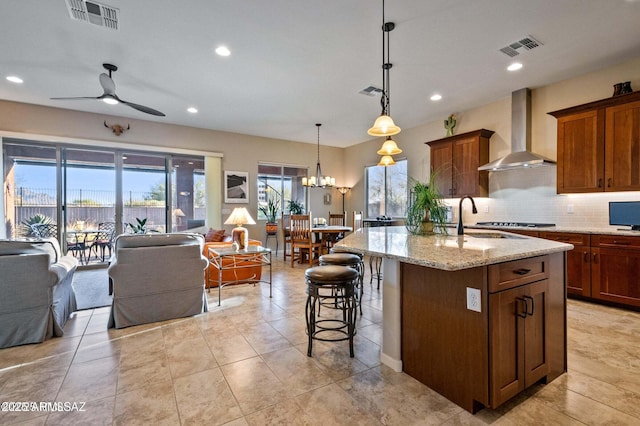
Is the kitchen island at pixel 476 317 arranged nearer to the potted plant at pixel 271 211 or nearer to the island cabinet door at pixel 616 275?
the island cabinet door at pixel 616 275

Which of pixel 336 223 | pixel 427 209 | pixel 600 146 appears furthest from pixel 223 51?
pixel 600 146

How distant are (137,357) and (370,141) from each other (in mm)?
6742

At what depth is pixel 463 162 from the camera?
5000 millimetres

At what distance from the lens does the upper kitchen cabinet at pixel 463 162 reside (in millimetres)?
4832

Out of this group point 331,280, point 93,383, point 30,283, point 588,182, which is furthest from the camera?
point 588,182

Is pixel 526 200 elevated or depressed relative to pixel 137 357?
elevated

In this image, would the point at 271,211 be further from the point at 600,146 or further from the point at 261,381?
the point at 600,146

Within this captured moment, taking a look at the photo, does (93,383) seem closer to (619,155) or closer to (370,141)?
(619,155)

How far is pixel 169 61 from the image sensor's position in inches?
141

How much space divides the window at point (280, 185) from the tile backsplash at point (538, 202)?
4266 millimetres

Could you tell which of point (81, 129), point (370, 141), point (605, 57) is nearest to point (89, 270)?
point (81, 129)

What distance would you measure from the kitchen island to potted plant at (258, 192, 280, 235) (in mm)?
5158

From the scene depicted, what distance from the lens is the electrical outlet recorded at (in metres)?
1.55

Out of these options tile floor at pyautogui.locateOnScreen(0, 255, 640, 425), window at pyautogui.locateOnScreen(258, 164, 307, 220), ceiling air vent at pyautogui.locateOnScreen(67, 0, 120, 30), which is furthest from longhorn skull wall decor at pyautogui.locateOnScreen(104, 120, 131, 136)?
tile floor at pyautogui.locateOnScreen(0, 255, 640, 425)
